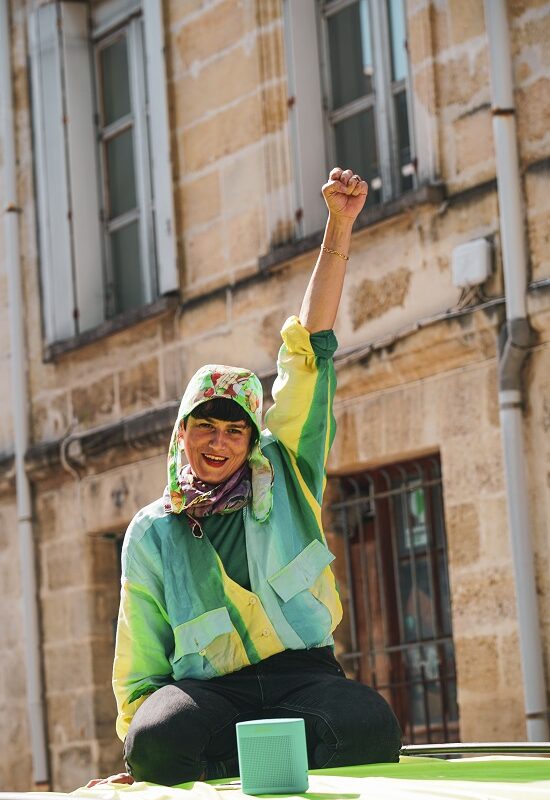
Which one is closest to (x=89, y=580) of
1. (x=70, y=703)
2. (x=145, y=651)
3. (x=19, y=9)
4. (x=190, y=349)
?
(x=70, y=703)

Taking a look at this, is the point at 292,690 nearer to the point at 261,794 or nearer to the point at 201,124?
the point at 261,794

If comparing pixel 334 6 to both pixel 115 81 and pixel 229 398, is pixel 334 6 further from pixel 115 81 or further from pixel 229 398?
pixel 229 398

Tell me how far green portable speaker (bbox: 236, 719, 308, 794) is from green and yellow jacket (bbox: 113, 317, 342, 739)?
86 centimetres

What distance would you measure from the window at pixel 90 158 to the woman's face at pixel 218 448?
6.11 meters

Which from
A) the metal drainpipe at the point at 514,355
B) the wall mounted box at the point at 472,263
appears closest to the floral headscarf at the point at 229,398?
the metal drainpipe at the point at 514,355

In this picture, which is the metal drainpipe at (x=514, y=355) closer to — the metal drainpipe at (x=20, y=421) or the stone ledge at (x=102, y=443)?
the stone ledge at (x=102, y=443)

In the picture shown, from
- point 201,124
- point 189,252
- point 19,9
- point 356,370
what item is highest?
point 19,9

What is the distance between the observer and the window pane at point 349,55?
937 cm

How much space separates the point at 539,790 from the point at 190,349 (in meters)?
6.73

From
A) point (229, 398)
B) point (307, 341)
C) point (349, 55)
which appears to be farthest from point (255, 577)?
point (349, 55)

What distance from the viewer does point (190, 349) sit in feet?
32.6

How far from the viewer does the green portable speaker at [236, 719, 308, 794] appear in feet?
11.8

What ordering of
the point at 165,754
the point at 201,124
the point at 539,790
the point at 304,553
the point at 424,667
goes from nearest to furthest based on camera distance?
the point at 539,790 < the point at 165,754 < the point at 304,553 < the point at 424,667 < the point at 201,124

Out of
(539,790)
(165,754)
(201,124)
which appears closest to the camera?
(539,790)
